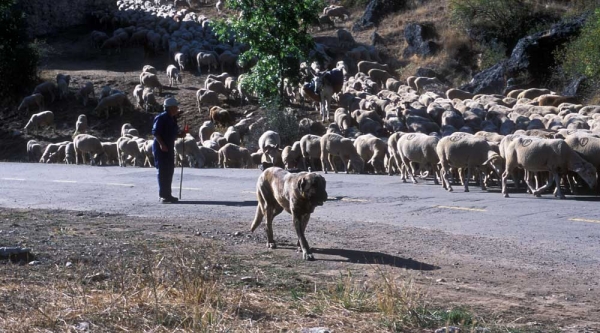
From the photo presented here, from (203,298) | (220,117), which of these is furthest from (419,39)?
(203,298)

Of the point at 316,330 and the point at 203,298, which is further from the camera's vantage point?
the point at 203,298

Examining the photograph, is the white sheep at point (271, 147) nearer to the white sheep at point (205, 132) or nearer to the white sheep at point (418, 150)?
the white sheep at point (418, 150)

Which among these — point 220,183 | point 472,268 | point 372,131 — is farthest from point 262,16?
point 472,268

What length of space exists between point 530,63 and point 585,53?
163 inches

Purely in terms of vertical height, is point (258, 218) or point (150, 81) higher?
point (150, 81)

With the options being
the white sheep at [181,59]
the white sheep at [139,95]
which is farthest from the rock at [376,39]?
the white sheep at [139,95]

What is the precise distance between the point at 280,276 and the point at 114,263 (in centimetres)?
186

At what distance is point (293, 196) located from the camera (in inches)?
426

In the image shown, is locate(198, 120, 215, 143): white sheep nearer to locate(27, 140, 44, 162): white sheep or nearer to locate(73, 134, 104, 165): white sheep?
locate(73, 134, 104, 165): white sheep

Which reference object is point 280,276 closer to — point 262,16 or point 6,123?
point 262,16

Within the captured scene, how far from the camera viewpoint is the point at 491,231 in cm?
1312

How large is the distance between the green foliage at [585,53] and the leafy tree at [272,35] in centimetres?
1263

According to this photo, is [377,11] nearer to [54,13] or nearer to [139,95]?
[54,13]

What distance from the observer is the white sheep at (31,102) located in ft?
137
